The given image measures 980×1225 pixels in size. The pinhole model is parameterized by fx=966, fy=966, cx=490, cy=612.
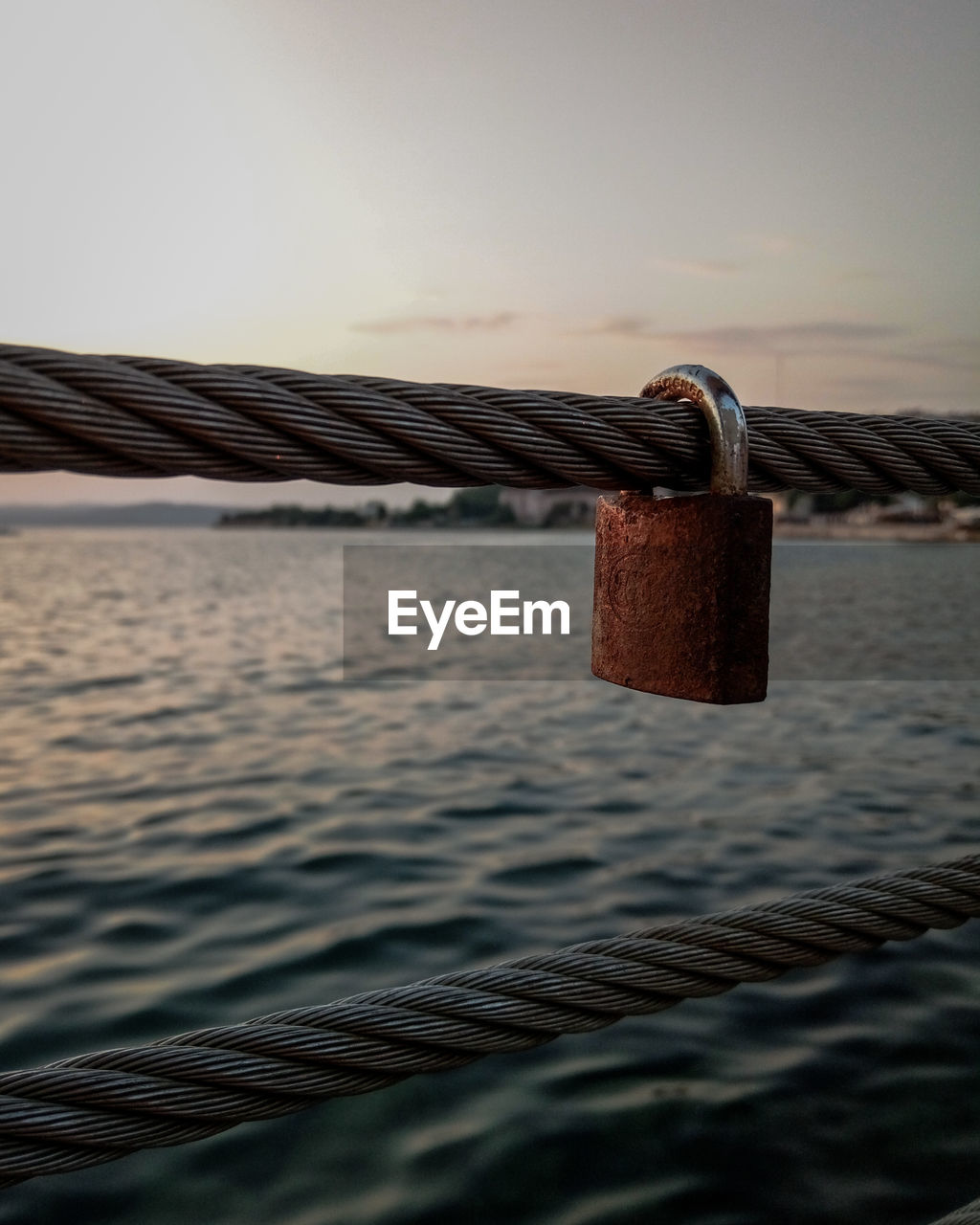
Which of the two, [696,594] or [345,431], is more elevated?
[345,431]

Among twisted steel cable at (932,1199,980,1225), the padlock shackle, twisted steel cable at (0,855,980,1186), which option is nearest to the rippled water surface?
twisted steel cable at (932,1199,980,1225)

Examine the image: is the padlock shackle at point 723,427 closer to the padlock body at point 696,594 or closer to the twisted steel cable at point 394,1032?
the padlock body at point 696,594

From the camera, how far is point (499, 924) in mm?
4738

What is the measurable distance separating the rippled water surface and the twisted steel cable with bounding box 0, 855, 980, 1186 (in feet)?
6.04

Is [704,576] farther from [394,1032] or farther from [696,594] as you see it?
[394,1032]

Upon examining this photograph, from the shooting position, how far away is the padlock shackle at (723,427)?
46.2 inches

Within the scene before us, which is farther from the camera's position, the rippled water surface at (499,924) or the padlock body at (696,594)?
the rippled water surface at (499,924)

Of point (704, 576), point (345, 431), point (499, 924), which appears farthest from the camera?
point (499, 924)

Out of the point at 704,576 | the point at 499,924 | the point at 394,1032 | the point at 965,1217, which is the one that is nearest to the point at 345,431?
the point at 704,576

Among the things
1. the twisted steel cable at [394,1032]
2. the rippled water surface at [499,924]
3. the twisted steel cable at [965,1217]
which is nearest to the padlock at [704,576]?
the twisted steel cable at [394,1032]

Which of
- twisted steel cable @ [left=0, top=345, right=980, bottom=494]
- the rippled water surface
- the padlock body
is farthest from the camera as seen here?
the rippled water surface

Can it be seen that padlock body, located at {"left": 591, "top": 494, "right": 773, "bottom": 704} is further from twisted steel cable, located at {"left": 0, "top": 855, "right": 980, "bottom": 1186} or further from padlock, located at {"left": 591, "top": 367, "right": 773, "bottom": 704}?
twisted steel cable, located at {"left": 0, "top": 855, "right": 980, "bottom": 1186}

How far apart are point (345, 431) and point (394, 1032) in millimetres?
669

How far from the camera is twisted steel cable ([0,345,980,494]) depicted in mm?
886
